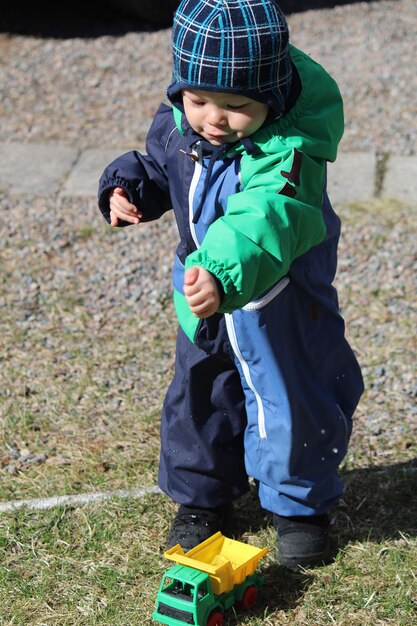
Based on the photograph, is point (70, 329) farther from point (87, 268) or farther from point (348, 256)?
point (348, 256)

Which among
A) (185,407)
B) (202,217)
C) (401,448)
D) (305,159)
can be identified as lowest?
(401,448)

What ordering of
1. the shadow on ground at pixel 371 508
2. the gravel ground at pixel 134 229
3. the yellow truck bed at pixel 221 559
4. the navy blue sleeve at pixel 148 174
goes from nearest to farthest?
1. the yellow truck bed at pixel 221 559
2. the navy blue sleeve at pixel 148 174
3. the shadow on ground at pixel 371 508
4. the gravel ground at pixel 134 229

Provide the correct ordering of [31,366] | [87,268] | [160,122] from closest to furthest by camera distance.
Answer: [160,122] < [31,366] < [87,268]

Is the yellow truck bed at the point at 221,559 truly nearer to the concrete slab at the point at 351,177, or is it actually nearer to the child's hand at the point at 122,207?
→ the child's hand at the point at 122,207

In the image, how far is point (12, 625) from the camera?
2467 millimetres

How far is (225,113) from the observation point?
2.14 metres

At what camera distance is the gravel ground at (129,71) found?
229 inches

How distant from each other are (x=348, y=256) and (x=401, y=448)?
141cm

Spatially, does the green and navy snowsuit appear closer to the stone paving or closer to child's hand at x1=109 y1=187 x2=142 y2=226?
child's hand at x1=109 y1=187 x2=142 y2=226

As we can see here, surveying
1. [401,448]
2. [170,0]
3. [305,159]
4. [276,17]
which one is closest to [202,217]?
[305,159]

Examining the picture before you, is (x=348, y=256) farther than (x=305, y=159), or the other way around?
(x=348, y=256)

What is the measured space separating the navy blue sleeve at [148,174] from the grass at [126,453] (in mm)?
933

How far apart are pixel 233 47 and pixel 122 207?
0.63 m

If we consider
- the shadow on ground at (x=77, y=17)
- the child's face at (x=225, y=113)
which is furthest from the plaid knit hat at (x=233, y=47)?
the shadow on ground at (x=77, y=17)
